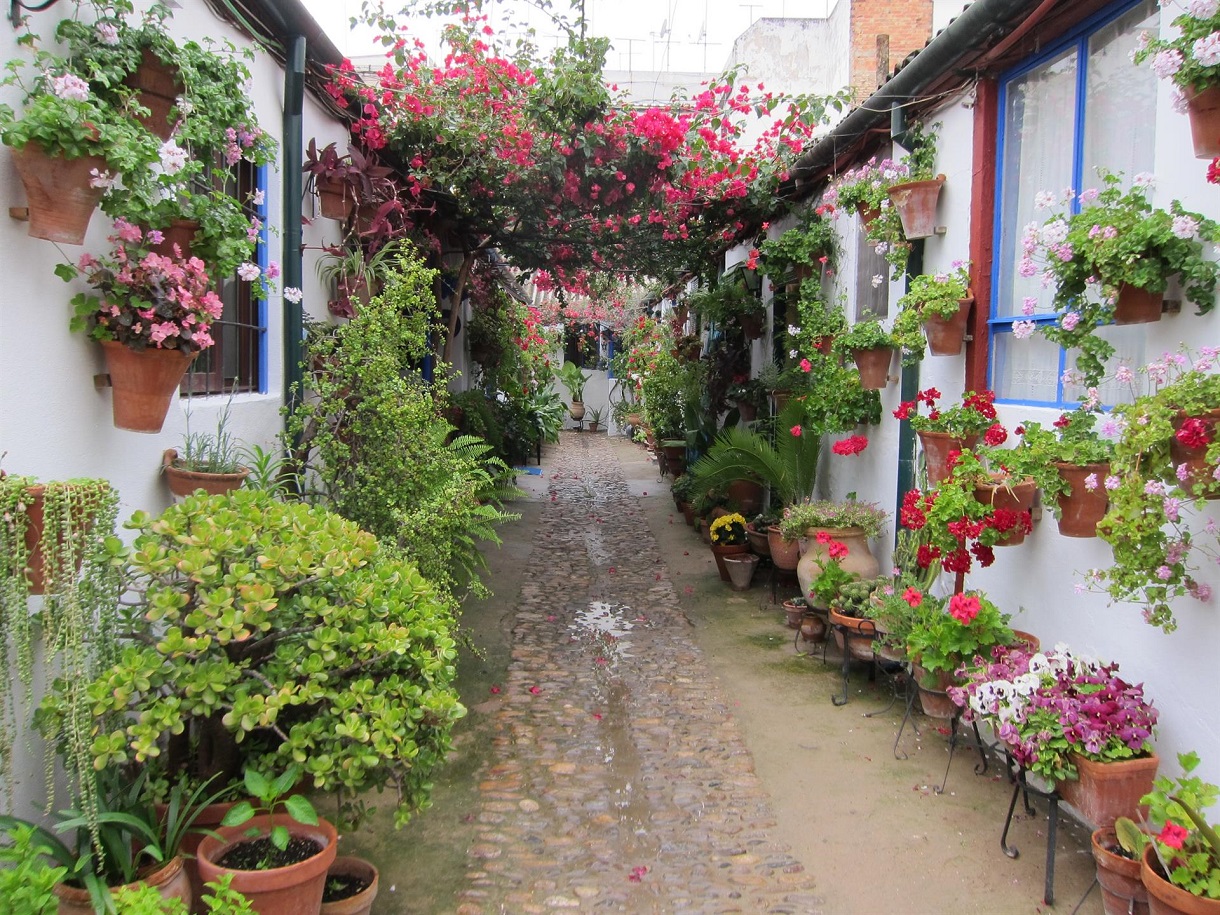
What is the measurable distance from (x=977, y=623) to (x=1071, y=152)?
7.49 feet

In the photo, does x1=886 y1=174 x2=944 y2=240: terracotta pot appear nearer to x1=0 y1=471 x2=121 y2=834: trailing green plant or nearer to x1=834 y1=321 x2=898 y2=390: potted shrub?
x1=834 y1=321 x2=898 y2=390: potted shrub

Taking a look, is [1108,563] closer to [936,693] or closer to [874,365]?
[936,693]

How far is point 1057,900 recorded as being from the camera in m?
3.50

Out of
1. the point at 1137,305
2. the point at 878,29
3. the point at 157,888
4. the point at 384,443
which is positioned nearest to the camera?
the point at 157,888

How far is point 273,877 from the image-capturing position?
2.75 meters

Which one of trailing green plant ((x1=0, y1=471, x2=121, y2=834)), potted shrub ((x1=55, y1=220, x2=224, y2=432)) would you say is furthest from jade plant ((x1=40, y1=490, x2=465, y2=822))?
potted shrub ((x1=55, y1=220, x2=224, y2=432))

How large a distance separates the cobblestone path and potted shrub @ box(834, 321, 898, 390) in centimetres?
227

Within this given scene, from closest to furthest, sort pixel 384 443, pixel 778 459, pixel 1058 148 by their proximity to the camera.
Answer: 1. pixel 1058 148
2. pixel 384 443
3. pixel 778 459

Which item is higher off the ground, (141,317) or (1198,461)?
(141,317)

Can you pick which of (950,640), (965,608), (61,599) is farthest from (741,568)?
(61,599)

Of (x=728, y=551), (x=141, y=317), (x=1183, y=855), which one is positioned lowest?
(x=1183, y=855)

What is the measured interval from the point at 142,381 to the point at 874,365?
4.61 m

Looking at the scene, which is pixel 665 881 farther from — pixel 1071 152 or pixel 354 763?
pixel 1071 152

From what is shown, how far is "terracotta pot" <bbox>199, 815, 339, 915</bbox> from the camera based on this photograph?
2746 millimetres
